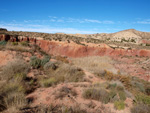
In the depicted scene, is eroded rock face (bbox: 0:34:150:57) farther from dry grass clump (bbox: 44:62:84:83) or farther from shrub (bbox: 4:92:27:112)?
shrub (bbox: 4:92:27:112)

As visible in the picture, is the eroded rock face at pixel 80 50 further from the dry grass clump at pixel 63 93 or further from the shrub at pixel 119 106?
the shrub at pixel 119 106

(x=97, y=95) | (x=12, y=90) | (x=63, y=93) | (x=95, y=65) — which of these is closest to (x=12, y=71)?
(x=12, y=90)

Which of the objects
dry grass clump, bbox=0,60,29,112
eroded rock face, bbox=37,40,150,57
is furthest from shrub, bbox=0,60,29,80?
eroded rock face, bbox=37,40,150,57

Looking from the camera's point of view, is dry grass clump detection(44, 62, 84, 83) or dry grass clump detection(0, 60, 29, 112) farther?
dry grass clump detection(44, 62, 84, 83)

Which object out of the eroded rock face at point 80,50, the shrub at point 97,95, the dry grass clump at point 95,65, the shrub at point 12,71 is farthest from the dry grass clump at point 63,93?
the eroded rock face at point 80,50

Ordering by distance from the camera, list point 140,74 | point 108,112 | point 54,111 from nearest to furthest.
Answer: point 54,111 → point 108,112 → point 140,74

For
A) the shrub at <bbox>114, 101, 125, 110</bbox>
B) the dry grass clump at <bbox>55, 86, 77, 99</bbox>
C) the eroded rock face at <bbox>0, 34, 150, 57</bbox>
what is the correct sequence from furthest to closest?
the eroded rock face at <bbox>0, 34, 150, 57</bbox> < the dry grass clump at <bbox>55, 86, 77, 99</bbox> < the shrub at <bbox>114, 101, 125, 110</bbox>

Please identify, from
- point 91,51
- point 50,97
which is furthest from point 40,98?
point 91,51

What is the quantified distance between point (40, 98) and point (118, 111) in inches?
121

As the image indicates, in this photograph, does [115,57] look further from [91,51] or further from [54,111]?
[54,111]

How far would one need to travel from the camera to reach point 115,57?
1859 cm

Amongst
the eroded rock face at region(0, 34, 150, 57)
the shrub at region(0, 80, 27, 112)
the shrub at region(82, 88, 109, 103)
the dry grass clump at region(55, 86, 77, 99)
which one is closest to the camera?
the shrub at region(0, 80, 27, 112)

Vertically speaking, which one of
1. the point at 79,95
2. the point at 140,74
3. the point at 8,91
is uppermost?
the point at 8,91

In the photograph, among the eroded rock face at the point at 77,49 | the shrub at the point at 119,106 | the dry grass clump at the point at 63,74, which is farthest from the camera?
the eroded rock face at the point at 77,49
